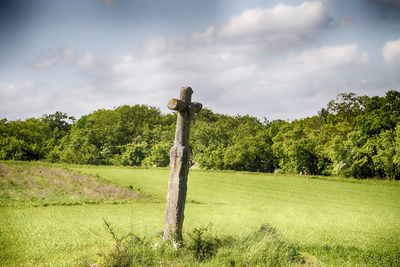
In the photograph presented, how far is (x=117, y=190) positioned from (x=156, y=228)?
1597 centimetres

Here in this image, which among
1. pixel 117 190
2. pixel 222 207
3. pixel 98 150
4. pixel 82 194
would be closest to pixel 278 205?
pixel 222 207

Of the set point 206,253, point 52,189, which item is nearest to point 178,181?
point 206,253

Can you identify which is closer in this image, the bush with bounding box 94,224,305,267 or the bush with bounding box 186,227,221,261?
the bush with bounding box 94,224,305,267

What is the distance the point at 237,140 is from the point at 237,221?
223 feet

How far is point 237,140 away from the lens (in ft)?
282

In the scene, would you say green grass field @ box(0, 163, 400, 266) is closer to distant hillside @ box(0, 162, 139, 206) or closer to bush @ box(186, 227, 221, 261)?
bush @ box(186, 227, 221, 261)

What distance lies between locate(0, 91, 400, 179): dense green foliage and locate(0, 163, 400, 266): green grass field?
86.7 feet

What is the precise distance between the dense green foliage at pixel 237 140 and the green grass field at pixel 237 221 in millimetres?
26428

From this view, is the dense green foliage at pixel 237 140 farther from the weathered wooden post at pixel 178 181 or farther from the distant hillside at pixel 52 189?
the weathered wooden post at pixel 178 181

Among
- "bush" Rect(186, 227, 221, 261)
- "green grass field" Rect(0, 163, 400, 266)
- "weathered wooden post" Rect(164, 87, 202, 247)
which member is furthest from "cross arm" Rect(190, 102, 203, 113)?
"green grass field" Rect(0, 163, 400, 266)

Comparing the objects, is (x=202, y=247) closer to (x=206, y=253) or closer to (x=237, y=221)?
(x=206, y=253)

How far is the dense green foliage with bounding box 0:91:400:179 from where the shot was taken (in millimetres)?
62031

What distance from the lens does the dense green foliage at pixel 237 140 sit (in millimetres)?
62031

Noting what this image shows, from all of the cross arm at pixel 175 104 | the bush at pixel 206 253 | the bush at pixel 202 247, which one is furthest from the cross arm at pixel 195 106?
the bush at pixel 206 253
